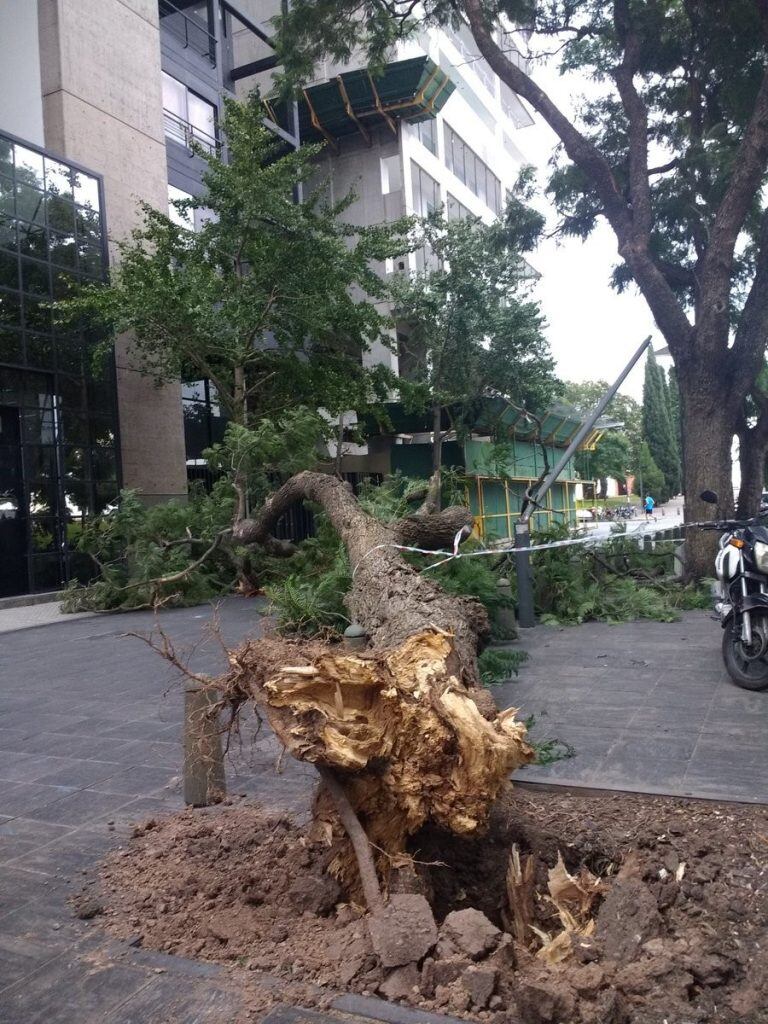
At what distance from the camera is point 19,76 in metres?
16.5

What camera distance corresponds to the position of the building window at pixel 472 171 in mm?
30028

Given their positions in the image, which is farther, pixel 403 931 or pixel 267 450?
pixel 267 450

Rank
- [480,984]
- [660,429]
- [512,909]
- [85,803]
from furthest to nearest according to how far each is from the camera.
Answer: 1. [660,429]
2. [85,803]
3. [512,909]
4. [480,984]

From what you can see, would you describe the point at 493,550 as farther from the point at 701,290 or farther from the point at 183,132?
the point at 183,132

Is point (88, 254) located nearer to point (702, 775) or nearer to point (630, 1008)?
point (702, 775)

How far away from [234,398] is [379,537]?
972 cm

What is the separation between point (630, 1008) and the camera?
220cm

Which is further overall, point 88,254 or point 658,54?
point 88,254

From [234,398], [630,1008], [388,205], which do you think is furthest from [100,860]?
[388,205]

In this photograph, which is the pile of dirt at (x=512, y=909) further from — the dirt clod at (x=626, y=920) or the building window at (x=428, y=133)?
the building window at (x=428, y=133)

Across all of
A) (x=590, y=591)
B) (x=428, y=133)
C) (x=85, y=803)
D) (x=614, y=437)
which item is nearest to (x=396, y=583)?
(x=85, y=803)

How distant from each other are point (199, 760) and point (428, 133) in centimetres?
2785

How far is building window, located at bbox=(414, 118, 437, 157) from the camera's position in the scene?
2727 cm

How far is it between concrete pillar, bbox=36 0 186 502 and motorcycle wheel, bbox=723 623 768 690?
1258cm
